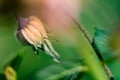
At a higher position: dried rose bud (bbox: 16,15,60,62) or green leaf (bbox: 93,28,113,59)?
dried rose bud (bbox: 16,15,60,62)

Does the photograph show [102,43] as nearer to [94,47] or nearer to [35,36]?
[94,47]

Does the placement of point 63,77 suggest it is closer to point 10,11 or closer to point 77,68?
point 77,68

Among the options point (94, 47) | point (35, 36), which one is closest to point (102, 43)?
point (94, 47)

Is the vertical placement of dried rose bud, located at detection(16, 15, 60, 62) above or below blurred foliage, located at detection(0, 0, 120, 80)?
above

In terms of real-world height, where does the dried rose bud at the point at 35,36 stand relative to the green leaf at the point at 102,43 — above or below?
above

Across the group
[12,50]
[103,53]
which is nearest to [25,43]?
[12,50]

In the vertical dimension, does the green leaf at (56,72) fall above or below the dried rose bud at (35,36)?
below

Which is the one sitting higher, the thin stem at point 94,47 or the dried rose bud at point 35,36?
the dried rose bud at point 35,36
